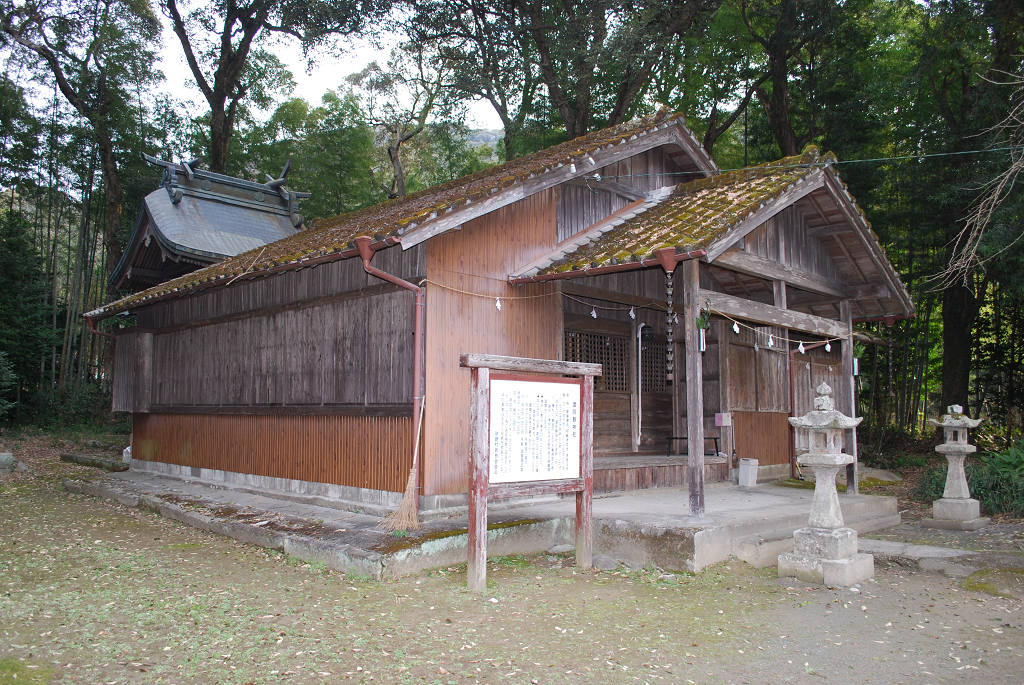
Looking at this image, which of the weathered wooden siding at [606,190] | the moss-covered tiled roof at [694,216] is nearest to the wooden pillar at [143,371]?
the moss-covered tiled roof at [694,216]

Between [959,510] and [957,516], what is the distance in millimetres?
96

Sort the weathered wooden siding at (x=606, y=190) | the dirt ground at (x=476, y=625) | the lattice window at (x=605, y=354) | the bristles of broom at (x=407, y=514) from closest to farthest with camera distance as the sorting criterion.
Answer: the dirt ground at (x=476, y=625) → the bristles of broom at (x=407, y=514) → the weathered wooden siding at (x=606, y=190) → the lattice window at (x=605, y=354)

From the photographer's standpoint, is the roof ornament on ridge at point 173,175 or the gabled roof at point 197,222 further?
the roof ornament on ridge at point 173,175

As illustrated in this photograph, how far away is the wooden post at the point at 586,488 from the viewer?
6.84 metres

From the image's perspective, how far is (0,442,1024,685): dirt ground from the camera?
14.6 ft

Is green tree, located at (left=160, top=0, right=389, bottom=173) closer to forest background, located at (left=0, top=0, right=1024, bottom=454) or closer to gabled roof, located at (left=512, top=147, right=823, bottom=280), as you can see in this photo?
forest background, located at (left=0, top=0, right=1024, bottom=454)

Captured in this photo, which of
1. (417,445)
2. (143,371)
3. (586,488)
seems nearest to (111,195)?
(143,371)

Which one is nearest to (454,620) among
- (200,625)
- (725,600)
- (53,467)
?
(200,625)

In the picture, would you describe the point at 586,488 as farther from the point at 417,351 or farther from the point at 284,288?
the point at 284,288

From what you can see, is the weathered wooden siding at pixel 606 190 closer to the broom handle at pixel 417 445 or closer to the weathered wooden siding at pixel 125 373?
the broom handle at pixel 417 445

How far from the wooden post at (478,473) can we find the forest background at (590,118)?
34.1 feet

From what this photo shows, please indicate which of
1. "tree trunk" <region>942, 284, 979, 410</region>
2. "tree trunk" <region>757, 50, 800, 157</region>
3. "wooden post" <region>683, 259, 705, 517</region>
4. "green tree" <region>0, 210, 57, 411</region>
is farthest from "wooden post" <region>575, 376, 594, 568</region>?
"green tree" <region>0, 210, 57, 411</region>

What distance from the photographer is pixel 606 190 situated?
10.7 metres

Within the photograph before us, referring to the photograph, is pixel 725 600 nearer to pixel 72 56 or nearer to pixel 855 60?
pixel 855 60
